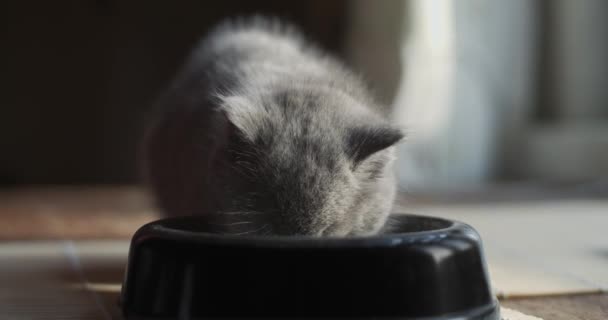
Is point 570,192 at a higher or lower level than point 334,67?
lower

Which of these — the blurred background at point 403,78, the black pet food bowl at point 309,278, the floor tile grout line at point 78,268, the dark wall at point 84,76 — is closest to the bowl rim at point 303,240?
the black pet food bowl at point 309,278

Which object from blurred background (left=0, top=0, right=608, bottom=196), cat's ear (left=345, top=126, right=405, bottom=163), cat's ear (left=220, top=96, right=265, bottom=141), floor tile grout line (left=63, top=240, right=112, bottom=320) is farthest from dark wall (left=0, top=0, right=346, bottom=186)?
cat's ear (left=345, top=126, right=405, bottom=163)

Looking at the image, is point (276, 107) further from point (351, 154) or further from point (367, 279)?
point (367, 279)

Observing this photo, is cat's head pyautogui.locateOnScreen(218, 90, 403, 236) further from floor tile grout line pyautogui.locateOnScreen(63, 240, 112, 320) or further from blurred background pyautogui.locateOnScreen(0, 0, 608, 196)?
blurred background pyautogui.locateOnScreen(0, 0, 608, 196)

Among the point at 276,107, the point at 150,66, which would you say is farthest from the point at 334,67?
the point at 150,66

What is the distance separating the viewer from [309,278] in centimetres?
102

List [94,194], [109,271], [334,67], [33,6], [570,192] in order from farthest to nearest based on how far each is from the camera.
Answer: [33,6] < [94,194] < [570,192] < [334,67] < [109,271]

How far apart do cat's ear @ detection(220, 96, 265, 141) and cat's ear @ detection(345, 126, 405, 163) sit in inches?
6.5

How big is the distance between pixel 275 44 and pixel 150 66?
10.8 ft

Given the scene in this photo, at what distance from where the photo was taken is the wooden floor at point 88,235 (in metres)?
1.36

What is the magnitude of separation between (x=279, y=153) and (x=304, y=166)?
56 mm

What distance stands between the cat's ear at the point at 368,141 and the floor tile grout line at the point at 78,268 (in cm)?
50

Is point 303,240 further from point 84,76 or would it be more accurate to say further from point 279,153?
point 84,76

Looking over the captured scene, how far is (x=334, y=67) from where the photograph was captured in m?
2.05
